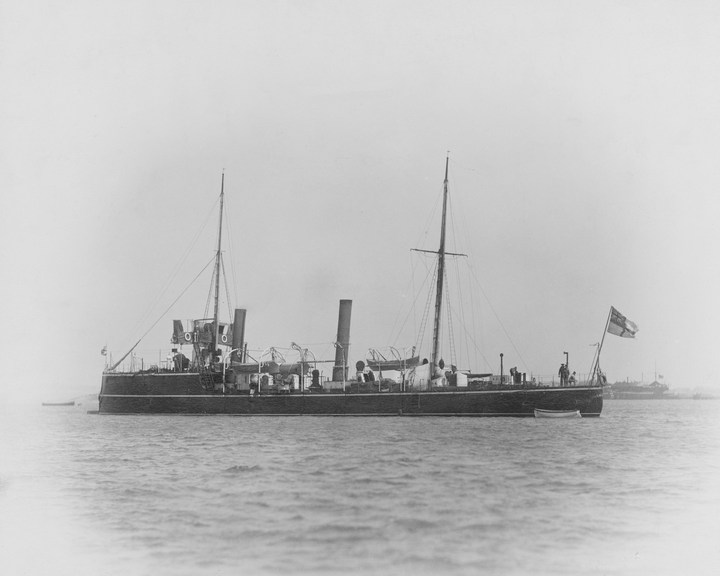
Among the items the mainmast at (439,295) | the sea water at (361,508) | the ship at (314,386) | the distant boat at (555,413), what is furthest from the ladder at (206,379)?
the distant boat at (555,413)

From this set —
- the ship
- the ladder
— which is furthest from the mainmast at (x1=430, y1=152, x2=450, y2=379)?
the ladder

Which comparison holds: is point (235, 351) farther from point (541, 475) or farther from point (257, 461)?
point (541, 475)

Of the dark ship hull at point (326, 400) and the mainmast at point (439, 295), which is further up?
the mainmast at point (439, 295)

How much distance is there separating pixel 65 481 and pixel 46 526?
14.6 feet

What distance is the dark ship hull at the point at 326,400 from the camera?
37.7 metres

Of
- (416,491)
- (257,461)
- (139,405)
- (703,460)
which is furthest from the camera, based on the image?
(139,405)

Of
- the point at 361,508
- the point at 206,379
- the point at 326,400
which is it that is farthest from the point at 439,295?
the point at 361,508

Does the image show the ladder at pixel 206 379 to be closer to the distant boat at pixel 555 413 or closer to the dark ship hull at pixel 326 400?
the dark ship hull at pixel 326 400

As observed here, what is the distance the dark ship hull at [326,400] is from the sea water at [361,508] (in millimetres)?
12832

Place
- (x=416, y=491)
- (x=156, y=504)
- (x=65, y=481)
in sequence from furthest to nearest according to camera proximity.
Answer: (x=65, y=481) → (x=416, y=491) → (x=156, y=504)

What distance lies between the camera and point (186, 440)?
2669 centimetres

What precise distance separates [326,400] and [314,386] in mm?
2244

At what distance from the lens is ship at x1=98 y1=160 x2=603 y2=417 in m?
37.8

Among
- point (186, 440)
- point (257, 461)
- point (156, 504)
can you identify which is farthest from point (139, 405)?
point (156, 504)
